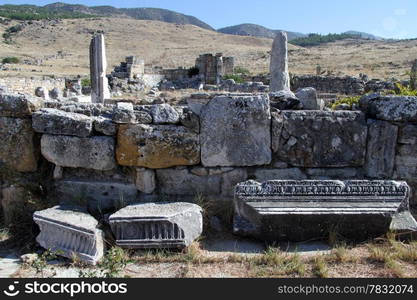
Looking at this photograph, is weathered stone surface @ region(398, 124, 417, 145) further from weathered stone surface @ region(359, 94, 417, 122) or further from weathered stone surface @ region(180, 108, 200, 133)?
weathered stone surface @ region(180, 108, 200, 133)

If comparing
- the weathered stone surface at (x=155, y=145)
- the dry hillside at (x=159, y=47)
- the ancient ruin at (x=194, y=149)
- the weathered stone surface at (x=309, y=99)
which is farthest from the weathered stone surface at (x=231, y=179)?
the dry hillside at (x=159, y=47)

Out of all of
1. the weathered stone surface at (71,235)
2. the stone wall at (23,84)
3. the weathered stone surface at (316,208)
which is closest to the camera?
the weathered stone surface at (71,235)

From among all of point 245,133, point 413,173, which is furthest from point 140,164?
point 413,173

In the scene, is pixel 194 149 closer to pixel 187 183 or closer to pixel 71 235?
pixel 187 183

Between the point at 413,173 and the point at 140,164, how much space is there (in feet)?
8.59

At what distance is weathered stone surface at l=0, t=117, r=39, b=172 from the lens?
3.90 metres

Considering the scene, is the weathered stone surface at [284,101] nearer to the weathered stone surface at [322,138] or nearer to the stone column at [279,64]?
the weathered stone surface at [322,138]

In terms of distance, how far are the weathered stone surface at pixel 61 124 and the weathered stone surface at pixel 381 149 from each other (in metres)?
2.70

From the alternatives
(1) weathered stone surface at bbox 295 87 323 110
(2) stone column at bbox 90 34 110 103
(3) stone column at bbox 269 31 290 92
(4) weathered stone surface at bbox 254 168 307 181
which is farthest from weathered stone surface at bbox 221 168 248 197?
(2) stone column at bbox 90 34 110 103

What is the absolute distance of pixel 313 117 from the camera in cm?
387

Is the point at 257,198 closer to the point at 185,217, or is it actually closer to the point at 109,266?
the point at 185,217

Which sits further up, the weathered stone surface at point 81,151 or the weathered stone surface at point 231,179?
the weathered stone surface at point 81,151

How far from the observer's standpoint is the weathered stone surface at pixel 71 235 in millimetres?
3158

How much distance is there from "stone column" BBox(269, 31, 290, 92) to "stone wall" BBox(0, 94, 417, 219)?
10.3 metres
